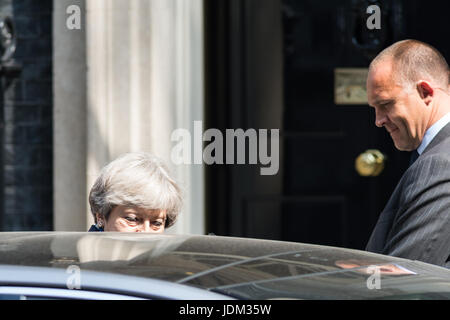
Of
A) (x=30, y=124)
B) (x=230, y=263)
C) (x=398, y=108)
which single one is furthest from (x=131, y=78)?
(x=230, y=263)

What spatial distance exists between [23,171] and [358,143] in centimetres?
212

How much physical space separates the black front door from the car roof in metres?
3.07

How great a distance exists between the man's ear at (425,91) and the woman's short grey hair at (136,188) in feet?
2.97

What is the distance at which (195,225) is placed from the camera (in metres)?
5.06

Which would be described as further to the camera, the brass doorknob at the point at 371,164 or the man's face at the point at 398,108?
the brass doorknob at the point at 371,164

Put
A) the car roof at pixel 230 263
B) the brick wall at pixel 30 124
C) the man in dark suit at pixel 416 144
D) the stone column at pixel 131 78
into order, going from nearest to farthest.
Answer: the car roof at pixel 230 263, the man in dark suit at pixel 416 144, the stone column at pixel 131 78, the brick wall at pixel 30 124

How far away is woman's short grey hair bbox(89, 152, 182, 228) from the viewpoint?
290cm

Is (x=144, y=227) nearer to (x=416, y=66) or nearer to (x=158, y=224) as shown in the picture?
(x=158, y=224)

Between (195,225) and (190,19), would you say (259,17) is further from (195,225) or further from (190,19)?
(195,225)

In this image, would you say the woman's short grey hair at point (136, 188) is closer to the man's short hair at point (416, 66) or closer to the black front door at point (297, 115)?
the man's short hair at point (416, 66)

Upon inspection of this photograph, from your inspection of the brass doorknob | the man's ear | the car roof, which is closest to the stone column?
the brass doorknob

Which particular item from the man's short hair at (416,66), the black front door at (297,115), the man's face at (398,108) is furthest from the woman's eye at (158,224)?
the black front door at (297,115)

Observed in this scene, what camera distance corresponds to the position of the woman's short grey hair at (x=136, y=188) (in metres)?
2.90

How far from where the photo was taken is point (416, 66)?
2922mm
